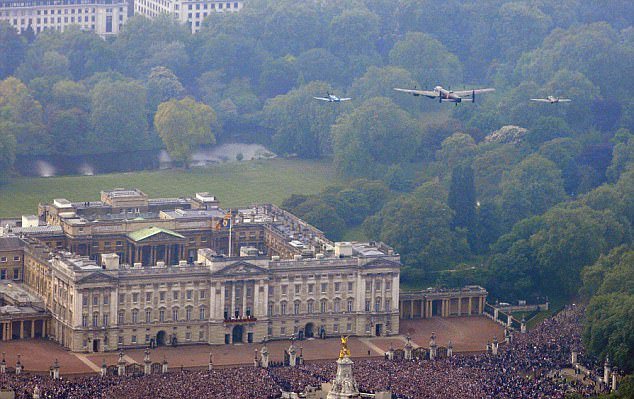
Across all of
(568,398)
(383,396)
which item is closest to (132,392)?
(383,396)

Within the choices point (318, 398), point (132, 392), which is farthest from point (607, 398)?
point (132, 392)

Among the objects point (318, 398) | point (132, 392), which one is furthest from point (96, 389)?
point (318, 398)

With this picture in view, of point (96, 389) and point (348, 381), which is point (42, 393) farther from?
point (348, 381)

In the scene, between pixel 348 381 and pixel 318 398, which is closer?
pixel 348 381

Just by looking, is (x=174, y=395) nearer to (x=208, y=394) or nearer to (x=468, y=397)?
(x=208, y=394)

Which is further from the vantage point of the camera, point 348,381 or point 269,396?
point 269,396

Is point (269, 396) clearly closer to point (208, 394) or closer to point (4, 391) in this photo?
point (208, 394)
